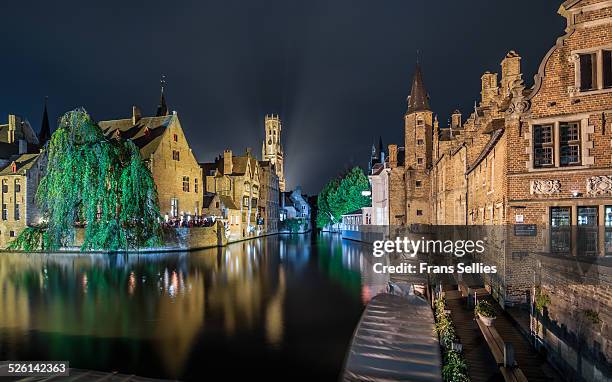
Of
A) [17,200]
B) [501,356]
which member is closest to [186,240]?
[17,200]

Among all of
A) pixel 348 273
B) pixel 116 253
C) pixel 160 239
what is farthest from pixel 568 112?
pixel 116 253

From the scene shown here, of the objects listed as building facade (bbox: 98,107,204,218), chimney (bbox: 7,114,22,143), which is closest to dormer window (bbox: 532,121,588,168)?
building facade (bbox: 98,107,204,218)

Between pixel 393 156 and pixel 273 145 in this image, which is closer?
pixel 393 156

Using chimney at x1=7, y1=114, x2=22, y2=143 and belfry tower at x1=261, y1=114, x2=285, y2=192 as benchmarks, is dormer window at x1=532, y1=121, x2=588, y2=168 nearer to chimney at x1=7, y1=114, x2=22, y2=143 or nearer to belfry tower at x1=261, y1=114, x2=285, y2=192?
chimney at x1=7, y1=114, x2=22, y2=143

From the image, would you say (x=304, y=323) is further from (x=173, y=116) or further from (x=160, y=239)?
(x=173, y=116)

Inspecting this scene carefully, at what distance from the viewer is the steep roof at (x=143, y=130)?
52500 mm

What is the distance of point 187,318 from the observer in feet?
57.4

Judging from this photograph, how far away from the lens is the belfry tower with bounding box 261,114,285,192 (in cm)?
14175

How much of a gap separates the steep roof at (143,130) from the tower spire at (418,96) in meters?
34.0

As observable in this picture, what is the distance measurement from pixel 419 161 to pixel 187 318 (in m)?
37.5

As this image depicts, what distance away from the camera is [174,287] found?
24250mm

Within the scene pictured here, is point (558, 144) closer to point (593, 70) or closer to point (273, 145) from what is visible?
point (593, 70)

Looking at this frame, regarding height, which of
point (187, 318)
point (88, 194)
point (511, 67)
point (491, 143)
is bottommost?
point (187, 318)

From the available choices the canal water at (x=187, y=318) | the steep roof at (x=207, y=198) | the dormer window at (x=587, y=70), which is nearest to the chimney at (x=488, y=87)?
the dormer window at (x=587, y=70)
